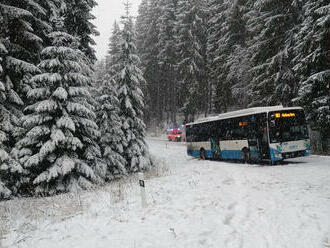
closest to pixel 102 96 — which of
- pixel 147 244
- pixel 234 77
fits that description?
pixel 147 244

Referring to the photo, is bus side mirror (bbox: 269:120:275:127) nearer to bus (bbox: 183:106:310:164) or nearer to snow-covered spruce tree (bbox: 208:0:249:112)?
A: bus (bbox: 183:106:310:164)

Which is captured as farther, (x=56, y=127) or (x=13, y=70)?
(x=13, y=70)

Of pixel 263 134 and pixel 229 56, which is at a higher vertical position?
Answer: pixel 229 56

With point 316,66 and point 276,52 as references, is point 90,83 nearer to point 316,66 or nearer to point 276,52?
point 316,66

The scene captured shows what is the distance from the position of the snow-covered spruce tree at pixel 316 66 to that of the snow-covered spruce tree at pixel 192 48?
21.8 metres

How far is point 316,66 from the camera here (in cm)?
1567

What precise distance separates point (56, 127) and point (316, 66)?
601 inches

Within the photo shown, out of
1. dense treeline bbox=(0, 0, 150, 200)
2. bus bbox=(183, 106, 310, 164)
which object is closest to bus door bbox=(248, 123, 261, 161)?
bus bbox=(183, 106, 310, 164)

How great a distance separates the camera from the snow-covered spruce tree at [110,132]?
16.4 meters

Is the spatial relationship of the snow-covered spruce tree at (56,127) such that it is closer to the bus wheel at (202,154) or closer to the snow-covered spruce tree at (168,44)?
the bus wheel at (202,154)

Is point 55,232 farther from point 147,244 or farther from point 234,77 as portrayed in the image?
point 234,77

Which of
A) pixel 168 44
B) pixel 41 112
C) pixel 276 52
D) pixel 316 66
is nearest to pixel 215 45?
pixel 168 44

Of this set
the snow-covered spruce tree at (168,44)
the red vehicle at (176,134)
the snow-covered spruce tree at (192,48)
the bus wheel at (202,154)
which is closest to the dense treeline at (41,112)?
the bus wheel at (202,154)

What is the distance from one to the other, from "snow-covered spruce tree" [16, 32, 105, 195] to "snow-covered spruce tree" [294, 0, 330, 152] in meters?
12.9
